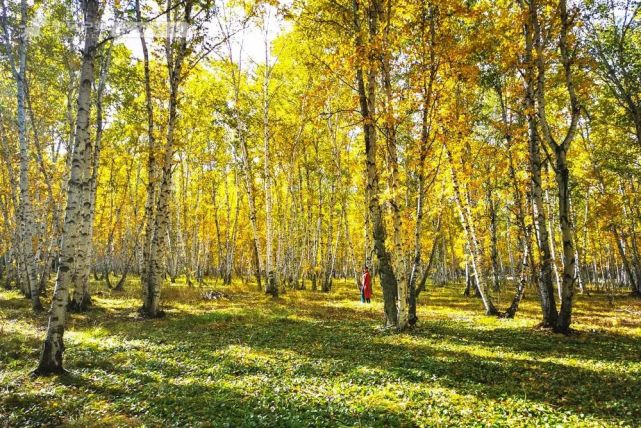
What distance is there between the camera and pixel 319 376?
8898 millimetres

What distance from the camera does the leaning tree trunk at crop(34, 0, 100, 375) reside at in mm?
8719

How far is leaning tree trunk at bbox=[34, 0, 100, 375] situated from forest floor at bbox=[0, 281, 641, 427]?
568 millimetres

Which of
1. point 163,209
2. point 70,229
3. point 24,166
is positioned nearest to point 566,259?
point 70,229

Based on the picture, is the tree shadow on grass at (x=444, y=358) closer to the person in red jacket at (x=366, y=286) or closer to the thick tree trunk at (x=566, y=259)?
the thick tree trunk at (x=566, y=259)

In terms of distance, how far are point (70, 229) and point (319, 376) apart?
259 inches

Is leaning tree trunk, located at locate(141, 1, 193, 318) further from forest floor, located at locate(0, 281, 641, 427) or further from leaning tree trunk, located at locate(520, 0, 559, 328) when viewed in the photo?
leaning tree trunk, located at locate(520, 0, 559, 328)

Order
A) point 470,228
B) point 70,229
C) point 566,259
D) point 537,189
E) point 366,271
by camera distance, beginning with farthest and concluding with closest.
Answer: point 366,271 < point 470,228 < point 537,189 < point 566,259 < point 70,229

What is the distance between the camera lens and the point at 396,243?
1371cm

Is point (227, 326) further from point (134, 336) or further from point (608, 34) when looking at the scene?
point (608, 34)

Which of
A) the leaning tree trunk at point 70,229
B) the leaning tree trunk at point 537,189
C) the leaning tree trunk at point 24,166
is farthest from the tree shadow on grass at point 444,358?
the leaning tree trunk at point 24,166

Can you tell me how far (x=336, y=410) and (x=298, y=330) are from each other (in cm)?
763

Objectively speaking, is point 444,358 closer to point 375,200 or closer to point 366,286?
point 375,200

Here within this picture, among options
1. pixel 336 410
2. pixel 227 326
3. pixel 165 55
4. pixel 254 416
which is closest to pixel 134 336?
pixel 227 326

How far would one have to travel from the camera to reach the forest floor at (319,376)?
22.2ft
